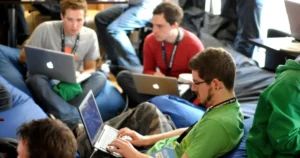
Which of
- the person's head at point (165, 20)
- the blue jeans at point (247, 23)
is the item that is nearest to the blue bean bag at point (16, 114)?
the person's head at point (165, 20)

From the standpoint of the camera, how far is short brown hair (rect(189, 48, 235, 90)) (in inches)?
75.2

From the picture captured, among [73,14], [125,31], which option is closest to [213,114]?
[73,14]

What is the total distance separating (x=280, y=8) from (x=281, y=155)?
2.85m

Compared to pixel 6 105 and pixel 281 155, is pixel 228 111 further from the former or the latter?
pixel 6 105

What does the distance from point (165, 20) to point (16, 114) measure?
48.6 inches

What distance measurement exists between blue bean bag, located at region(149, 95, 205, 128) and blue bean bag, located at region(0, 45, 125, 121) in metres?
0.67

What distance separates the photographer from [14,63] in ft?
11.4

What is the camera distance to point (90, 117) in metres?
2.33

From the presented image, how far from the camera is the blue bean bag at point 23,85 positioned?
10.5ft

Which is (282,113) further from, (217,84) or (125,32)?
(125,32)

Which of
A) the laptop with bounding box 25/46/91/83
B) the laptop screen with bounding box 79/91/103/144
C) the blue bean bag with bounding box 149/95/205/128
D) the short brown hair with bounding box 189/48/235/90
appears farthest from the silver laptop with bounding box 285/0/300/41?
the laptop with bounding box 25/46/91/83

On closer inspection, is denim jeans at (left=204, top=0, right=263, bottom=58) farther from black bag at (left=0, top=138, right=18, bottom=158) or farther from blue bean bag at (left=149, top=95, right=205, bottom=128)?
black bag at (left=0, top=138, right=18, bottom=158)

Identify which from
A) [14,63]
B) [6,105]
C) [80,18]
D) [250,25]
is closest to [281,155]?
[6,105]

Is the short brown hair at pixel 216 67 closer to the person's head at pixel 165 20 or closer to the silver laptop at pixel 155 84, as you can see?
the silver laptop at pixel 155 84
